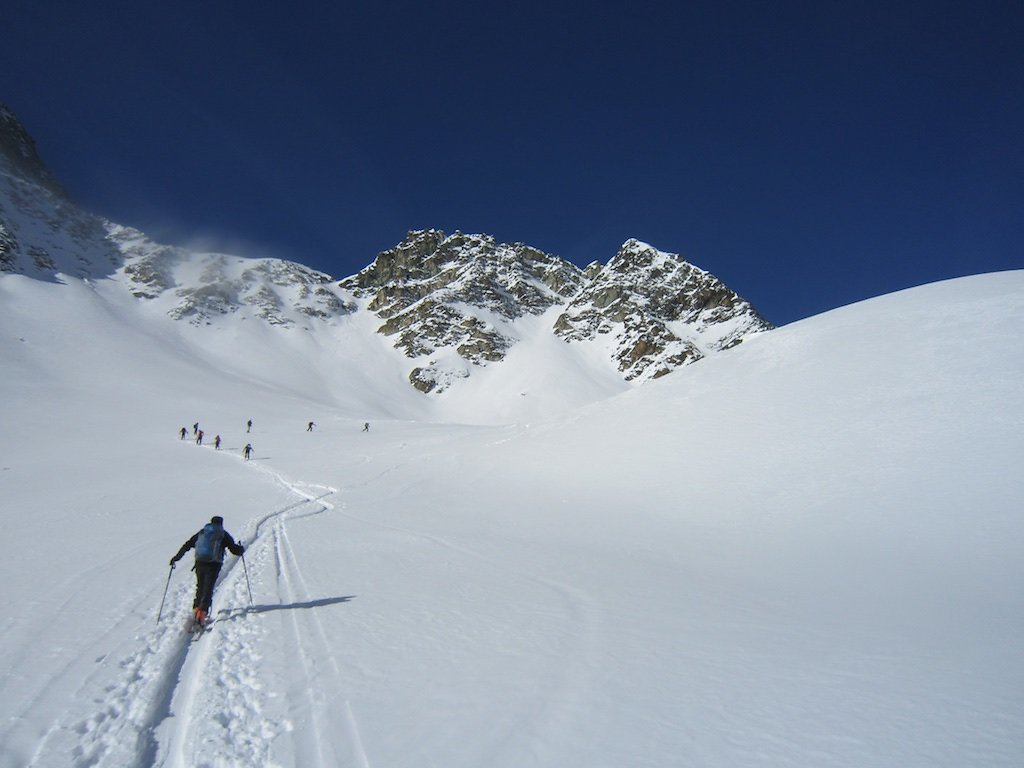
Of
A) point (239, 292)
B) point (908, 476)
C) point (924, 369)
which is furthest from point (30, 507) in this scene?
point (239, 292)

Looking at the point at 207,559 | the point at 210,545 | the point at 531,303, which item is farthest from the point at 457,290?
the point at 207,559

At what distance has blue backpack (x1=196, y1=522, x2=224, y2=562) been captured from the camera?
267 inches

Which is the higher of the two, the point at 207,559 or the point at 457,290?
the point at 457,290

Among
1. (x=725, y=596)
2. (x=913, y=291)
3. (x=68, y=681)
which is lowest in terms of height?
(x=68, y=681)

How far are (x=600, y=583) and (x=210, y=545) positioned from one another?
19.9 ft

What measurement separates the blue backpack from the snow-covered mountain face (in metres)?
88.9

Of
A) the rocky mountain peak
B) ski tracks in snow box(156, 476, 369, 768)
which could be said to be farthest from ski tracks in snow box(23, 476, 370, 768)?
the rocky mountain peak

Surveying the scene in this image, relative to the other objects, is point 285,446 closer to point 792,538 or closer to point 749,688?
point 792,538

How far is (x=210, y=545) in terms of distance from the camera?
693cm

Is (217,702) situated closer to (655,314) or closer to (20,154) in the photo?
(655,314)

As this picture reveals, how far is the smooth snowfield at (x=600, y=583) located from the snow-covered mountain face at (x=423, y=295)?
75.7 meters

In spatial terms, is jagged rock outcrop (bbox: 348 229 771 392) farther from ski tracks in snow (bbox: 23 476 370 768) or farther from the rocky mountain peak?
ski tracks in snow (bbox: 23 476 370 768)

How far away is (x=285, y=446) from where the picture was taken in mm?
33125

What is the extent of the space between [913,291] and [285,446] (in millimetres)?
38683
